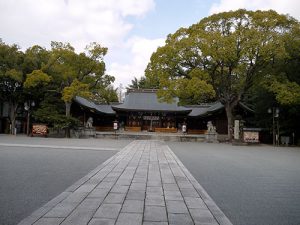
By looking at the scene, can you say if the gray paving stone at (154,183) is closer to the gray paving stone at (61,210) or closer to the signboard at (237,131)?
the gray paving stone at (61,210)

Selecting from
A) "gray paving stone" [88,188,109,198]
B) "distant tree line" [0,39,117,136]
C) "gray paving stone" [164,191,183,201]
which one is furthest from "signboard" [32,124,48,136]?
"gray paving stone" [164,191,183,201]

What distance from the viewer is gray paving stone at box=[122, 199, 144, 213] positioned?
4.62 meters

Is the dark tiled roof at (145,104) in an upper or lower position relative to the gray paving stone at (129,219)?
upper

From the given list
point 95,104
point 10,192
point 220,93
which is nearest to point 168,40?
point 220,93

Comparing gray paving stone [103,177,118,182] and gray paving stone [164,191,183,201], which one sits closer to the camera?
gray paving stone [164,191,183,201]

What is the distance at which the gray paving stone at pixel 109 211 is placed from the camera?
432cm

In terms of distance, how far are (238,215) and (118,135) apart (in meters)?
23.0

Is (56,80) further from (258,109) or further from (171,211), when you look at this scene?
(171,211)

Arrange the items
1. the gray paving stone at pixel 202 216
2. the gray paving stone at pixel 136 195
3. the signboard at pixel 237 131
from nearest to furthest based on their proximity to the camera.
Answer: the gray paving stone at pixel 202 216 → the gray paving stone at pixel 136 195 → the signboard at pixel 237 131

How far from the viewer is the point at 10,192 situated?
19.0 ft

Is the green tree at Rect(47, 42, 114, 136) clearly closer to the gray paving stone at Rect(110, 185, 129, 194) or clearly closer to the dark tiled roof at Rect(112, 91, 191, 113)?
the dark tiled roof at Rect(112, 91, 191, 113)

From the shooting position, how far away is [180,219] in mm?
Answer: 4293

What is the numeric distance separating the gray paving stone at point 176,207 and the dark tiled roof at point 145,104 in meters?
29.9

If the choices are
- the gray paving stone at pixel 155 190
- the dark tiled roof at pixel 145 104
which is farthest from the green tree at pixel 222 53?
the gray paving stone at pixel 155 190
